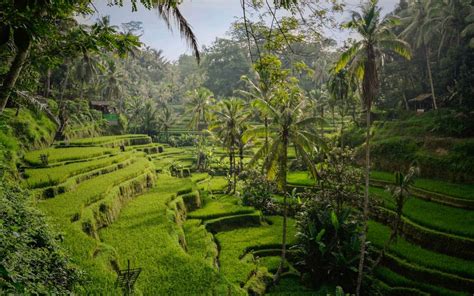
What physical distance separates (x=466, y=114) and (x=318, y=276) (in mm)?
18367

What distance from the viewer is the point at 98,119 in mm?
35281

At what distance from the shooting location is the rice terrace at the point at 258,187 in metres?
5.39

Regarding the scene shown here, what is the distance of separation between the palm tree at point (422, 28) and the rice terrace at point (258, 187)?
0.66ft

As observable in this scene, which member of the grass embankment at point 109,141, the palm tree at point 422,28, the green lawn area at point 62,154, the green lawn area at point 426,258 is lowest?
the green lawn area at point 426,258

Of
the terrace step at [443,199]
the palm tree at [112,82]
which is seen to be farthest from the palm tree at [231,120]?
the palm tree at [112,82]

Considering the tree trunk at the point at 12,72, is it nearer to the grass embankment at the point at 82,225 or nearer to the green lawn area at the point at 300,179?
the grass embankment at the point at 82,225

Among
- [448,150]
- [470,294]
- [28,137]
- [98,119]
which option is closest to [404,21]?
[448,150]

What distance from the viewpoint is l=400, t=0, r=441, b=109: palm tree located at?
31266mm

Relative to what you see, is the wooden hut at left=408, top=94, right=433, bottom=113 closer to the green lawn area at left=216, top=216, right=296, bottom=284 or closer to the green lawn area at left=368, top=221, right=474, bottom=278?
the green lawn area at left=368, top=221, right=474, bottom=278

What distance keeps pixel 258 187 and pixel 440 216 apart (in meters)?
12.0

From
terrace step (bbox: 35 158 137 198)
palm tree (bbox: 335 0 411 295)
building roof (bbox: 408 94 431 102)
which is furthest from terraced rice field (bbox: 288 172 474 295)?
building roof (bbox: 408 94 431 102)

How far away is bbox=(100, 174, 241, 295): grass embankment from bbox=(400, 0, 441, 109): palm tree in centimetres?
2802

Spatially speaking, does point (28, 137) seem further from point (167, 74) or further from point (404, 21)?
point (167, 74)

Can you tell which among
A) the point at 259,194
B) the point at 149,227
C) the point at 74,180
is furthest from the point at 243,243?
the point at 74,180
